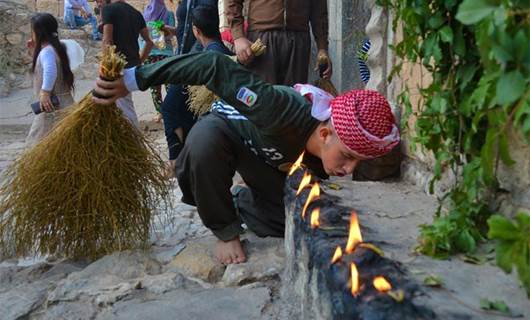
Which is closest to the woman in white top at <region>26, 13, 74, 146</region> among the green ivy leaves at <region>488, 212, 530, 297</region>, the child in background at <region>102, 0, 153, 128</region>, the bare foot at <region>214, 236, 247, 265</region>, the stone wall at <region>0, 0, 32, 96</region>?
the child in background at <region>102, 0, 153, 128</region>

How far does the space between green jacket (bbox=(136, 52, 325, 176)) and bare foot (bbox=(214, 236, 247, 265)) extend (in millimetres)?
570

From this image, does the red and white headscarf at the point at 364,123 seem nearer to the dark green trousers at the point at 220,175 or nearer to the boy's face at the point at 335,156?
the boy's face at the point at 335,156

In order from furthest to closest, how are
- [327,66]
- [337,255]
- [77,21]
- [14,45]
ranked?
1. [77,21]
2. [14,45]
3. [327,66]
4. [337,255]

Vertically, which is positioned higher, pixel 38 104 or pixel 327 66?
pixel 327 66

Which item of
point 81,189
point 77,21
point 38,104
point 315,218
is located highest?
point 77,21

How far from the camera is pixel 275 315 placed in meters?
2.45

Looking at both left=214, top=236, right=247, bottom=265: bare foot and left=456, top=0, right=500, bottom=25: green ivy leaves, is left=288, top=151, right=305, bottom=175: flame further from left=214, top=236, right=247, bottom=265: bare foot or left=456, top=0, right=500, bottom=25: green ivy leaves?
left=456, top=0, right=500, bottom=25: green ivy leaves

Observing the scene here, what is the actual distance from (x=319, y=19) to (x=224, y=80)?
2.12 metres

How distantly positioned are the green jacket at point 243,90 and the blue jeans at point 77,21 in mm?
11488

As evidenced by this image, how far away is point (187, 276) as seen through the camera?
2.86 metres

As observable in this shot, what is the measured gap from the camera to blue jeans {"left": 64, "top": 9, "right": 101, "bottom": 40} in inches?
523

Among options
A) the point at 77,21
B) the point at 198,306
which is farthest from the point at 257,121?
the point at 77,21

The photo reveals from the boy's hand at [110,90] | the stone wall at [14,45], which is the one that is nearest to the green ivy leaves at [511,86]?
the boy's hand at [110,90]

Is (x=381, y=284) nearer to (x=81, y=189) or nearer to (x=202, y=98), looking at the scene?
(x=81, y=189)
